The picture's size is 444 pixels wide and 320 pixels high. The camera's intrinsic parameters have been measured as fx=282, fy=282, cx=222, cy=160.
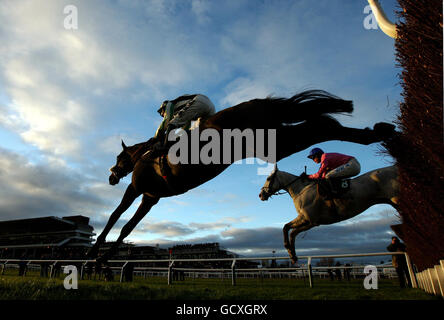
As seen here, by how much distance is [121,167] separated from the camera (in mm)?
5148

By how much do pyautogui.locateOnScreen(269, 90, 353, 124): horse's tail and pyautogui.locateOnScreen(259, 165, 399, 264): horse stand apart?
2135 mm

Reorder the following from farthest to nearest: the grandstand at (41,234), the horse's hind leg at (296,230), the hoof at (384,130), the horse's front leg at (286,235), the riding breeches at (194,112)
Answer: the grandstand at (41,234) < the horse's front leg at (286,235) < the horse's hind leg at (296,230) < the riding breeches at (194,112) < the hoof at (384,130)

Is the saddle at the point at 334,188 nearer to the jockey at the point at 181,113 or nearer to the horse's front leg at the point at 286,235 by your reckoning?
the horse's front leg at the point at 286,235

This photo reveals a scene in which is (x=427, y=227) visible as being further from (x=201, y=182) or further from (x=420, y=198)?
(x=201, y=182)

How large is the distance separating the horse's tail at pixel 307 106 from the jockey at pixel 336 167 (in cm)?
241

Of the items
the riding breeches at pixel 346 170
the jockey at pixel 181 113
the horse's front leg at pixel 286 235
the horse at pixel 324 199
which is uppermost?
the jockey at pixel 181 113

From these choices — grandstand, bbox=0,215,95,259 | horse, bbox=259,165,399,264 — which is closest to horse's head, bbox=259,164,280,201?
horse, bbox=259,165,399,264

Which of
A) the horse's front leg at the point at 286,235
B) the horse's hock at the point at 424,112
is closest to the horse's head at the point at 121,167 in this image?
the horse's front leg at the point at 286,235

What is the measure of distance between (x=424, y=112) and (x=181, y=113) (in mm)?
3085

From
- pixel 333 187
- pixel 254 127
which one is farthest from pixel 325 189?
pixel 254 127

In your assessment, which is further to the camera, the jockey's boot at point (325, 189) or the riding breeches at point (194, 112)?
the jockey's boot at point (325, 189)

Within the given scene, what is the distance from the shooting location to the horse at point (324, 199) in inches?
204

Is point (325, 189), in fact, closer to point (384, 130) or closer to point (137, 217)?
point (384, 130)
